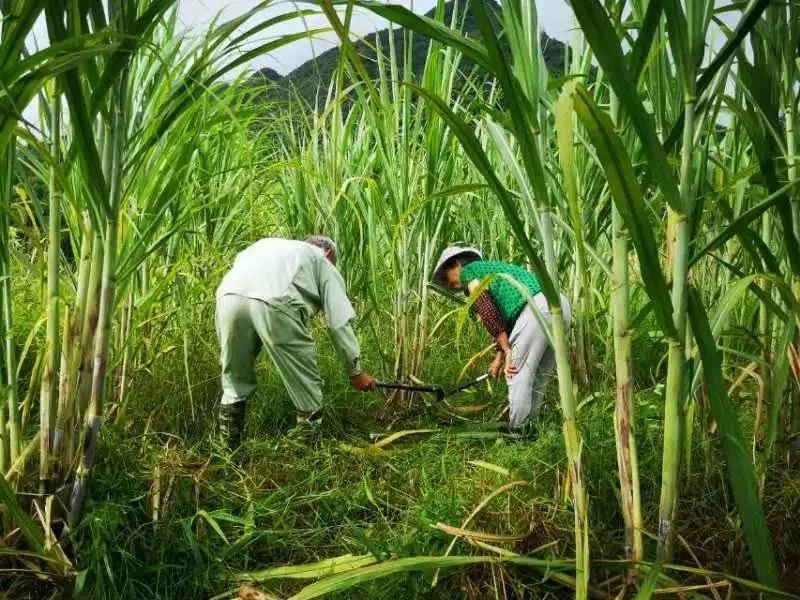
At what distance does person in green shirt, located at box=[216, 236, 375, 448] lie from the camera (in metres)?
2.75

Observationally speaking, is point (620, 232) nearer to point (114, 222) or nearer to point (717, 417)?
point (717, 417)

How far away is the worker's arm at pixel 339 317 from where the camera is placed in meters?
2.79

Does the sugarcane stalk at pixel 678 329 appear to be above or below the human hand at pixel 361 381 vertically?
above

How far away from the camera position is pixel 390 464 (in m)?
2.20

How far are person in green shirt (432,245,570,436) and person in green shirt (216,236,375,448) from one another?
483mm

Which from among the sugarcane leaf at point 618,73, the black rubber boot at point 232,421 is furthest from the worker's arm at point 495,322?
the sugarcane leaf at point 618,73

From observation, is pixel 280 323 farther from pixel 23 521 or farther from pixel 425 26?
pixel 425 26

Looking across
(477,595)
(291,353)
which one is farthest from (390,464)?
(477,595)

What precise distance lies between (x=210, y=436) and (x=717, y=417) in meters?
1.77

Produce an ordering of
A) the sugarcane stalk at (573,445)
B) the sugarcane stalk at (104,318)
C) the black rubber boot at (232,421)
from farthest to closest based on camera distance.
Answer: the black rubber boot at (232,421)
the sugarcane stalk at (104,318)
the sugarcane stalk at (573,445)

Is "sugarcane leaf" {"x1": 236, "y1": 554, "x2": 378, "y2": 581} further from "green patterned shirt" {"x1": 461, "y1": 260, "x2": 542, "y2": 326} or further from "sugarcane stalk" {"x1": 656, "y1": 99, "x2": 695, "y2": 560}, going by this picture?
"green patterned shirt" {"x1": 461, "y1": 260, "x2": 542, "y2": 326}

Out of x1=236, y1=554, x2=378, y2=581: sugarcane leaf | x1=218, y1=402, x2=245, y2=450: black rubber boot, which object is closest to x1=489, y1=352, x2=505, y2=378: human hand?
x1=218, y1=402, x2=245, y2=450: black rubber boot

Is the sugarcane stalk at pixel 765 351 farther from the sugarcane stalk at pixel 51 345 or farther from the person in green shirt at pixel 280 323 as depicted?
the person in green shirt at pixel 280 323

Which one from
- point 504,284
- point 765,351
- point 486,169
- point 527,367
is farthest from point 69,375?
point 504,284
